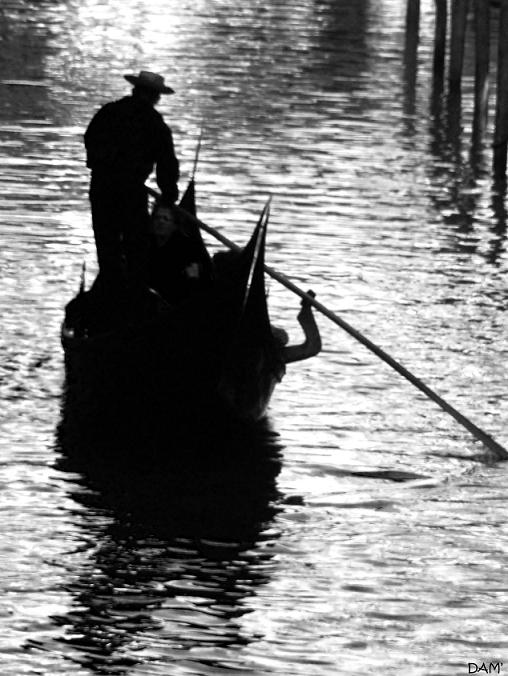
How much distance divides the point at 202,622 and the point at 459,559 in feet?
4.67

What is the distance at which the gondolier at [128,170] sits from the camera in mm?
10570

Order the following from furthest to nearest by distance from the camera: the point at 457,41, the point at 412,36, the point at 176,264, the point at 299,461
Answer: the point at 412,36 → the point at 457,41 → the point at 176,264 → the point at 299,461

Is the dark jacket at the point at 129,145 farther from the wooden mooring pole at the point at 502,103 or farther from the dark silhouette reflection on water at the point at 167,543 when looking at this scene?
the wooden mooring pole at the point at 502,103

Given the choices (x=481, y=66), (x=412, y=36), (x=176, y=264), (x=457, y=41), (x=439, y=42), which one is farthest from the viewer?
(x=412, y=36)

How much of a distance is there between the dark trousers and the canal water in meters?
0.86

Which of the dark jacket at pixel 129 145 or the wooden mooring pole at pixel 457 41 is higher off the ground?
the dark jacket at pixel 129 145

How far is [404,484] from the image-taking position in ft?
31.4

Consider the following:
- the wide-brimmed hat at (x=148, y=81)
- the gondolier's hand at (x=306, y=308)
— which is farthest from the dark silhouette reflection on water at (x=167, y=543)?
the wide-brimmed hat at (x=148, y=81)

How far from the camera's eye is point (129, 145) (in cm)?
1060

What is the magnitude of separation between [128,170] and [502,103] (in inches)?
344

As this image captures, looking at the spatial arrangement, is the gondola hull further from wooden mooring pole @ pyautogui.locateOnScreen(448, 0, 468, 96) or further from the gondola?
wooden mooring pole @ pyautogui.locateOnScreen(448, 0, 468, 96)

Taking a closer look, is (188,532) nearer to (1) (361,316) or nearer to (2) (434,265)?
(1) (361,316)

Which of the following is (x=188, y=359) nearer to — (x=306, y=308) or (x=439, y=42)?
(x=306, y=308)

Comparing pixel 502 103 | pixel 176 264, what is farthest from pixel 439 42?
pixel 176 264
